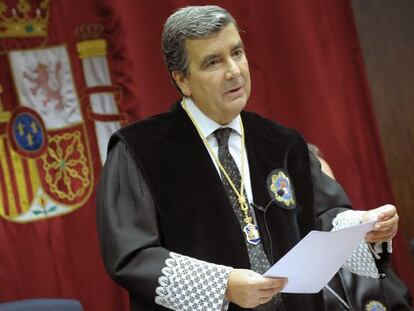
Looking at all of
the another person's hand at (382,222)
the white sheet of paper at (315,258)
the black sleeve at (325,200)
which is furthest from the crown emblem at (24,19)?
the white sheet of paper at (315,258)

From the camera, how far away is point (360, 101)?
4.68 meters

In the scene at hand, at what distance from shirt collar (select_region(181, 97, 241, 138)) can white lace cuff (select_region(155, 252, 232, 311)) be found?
0.50m

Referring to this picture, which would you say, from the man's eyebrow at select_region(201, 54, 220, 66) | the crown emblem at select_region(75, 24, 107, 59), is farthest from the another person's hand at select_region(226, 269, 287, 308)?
the crown emblem at select_region(75, 24, 107, 59)

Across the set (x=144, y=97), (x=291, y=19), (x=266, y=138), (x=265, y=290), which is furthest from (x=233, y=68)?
(x=291, y=19)

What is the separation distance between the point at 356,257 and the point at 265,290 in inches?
24.0

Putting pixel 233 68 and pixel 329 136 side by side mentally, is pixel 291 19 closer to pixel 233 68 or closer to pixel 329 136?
pixel 329 136

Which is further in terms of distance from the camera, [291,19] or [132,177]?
[291,19]

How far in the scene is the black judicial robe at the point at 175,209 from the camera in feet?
7.32

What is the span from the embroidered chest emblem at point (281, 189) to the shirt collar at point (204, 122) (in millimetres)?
201

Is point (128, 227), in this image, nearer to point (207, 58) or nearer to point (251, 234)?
point (251, 234)

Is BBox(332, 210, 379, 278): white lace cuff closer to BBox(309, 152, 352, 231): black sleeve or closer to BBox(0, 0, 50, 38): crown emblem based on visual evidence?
BBox(309, 152, 352, 231): black sleeve

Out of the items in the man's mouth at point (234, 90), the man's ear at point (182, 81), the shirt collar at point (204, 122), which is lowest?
the shirt collar at point (204, 122)

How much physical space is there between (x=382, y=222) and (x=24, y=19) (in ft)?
7.62

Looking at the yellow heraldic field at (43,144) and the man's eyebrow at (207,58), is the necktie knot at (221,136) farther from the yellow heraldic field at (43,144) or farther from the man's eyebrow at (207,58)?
the yellow heraldic field at (43,144)
